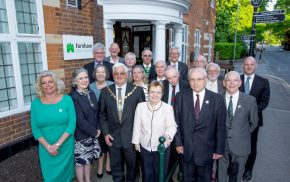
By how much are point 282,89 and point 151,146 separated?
35.9ft

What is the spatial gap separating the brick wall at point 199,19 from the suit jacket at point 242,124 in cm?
835

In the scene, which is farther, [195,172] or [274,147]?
[274,147]

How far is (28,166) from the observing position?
3732 mm

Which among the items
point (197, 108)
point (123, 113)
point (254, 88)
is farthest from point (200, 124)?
point (254, 88)

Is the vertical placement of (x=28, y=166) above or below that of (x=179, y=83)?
below

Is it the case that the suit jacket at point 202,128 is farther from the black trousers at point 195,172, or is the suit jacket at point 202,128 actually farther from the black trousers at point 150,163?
the black trousers at point 150,163

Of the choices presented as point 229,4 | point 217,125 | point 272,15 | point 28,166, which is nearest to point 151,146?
point 217,125

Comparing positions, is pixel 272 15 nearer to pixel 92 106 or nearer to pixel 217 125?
pixel 217 125

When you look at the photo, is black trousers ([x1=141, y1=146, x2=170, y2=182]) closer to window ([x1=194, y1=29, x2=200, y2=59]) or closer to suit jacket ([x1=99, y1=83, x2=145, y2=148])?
suit jacket ([x1=99, y1=83, x2=145, y2=148])

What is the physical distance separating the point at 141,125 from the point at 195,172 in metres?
0.95

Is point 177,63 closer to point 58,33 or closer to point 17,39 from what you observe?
point 58,33

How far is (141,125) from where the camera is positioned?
9.83 ft

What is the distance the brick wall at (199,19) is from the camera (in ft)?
38.1

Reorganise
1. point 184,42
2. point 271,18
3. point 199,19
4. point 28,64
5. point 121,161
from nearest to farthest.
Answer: point 121,161 → point 28,64 → point 271,18 → point 184,42 → point 199,19
